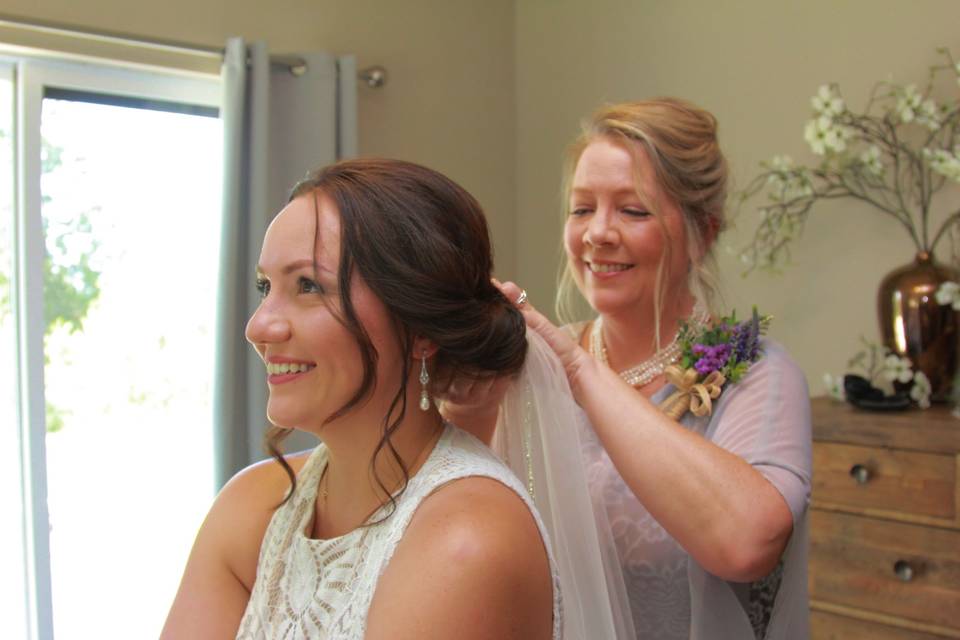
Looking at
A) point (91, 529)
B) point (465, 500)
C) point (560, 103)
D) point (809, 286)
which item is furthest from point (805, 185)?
point (91, 529)

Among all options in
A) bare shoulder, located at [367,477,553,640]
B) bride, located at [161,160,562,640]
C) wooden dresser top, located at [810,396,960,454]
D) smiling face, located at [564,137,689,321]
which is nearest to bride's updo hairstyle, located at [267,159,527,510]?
bride, located at [161,160,562,640]

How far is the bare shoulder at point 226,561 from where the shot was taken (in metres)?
1.32

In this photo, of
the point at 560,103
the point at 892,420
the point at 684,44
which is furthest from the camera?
the point at 560,103

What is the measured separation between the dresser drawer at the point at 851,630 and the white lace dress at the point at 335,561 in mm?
1360

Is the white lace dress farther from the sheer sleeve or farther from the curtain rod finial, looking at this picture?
the curtain rod finial

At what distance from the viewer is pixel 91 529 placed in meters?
2.90

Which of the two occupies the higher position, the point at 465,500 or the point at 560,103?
the point at 560,103

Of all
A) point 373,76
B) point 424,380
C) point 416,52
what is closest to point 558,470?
point 424,380

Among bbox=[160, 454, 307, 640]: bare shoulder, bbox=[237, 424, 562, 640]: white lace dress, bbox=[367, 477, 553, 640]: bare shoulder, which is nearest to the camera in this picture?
bbox=[367, 477, 553, 640]: bare shoulder

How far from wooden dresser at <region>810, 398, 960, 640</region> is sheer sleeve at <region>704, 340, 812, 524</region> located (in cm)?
76

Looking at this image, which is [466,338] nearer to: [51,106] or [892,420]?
[892,420]

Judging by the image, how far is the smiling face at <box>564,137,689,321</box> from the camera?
1.66m

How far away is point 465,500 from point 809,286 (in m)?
2.03

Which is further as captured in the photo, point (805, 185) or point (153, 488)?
point (153, 488)
